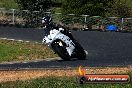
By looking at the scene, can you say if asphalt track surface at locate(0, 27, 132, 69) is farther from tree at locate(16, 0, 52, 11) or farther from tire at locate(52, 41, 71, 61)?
tree at locate(16, 0, 52, 11)

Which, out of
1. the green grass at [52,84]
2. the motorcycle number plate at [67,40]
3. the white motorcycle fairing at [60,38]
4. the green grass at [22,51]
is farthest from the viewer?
the green grass at [22,51]

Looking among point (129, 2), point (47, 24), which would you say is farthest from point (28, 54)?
point (129, 2)

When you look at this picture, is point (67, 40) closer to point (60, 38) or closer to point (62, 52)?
point (60, 38)

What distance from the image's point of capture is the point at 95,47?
28.0m

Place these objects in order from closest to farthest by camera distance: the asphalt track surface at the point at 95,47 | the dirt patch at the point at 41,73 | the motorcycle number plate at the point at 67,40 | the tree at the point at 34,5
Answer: the dirt patch at the point at 41,73 → the asphalt track surface at the point at 95,47 → the motorcycle number plate at the point at 67,40 → the tree at the point at 34,5

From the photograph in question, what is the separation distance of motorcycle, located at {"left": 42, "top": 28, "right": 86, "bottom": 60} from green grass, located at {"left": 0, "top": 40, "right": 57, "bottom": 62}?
199cm

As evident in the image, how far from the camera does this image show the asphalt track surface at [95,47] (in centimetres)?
2078

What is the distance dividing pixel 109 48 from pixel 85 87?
13683 millimetres

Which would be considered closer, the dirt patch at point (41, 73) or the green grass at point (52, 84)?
the green grass at point (52, 84)

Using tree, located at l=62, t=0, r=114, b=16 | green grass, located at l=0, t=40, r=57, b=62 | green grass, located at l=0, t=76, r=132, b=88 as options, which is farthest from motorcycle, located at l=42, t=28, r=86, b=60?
tree, located at l=62, t=0, r=114, b=16

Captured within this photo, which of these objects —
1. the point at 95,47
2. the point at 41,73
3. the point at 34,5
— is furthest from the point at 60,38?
the point at 34,5

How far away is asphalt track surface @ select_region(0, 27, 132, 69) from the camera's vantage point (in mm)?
20781

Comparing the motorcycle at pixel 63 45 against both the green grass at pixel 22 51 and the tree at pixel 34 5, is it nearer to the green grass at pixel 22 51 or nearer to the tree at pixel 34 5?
the green grass at pixel 22 51

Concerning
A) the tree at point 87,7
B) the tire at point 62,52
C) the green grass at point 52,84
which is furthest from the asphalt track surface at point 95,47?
the tree at point 87,7
